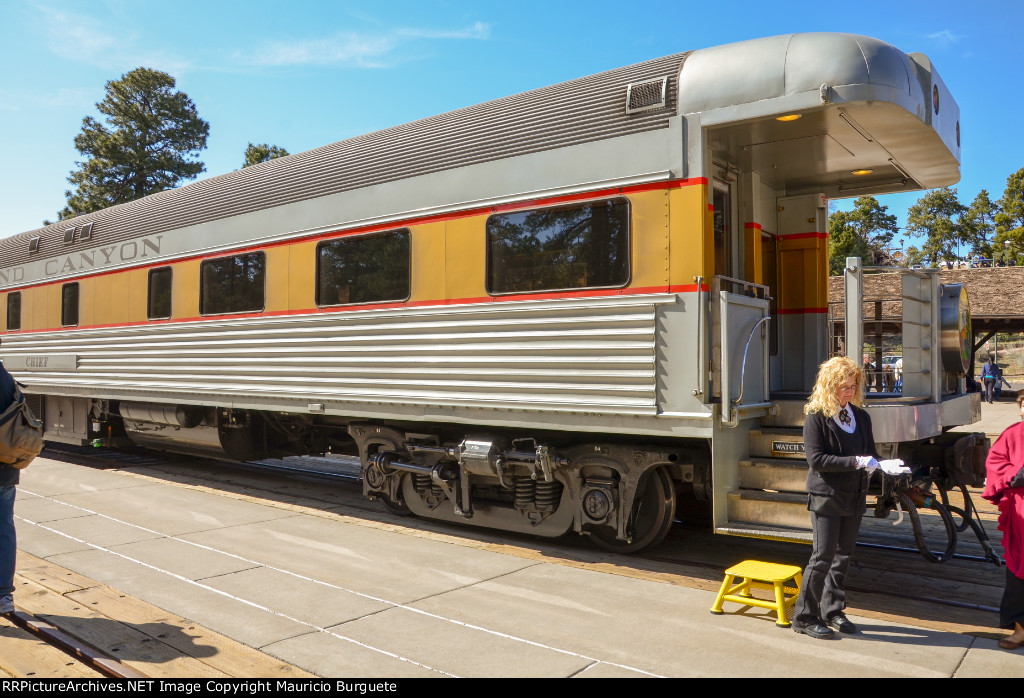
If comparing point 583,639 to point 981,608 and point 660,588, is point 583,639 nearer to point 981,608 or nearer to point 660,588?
point 660,588

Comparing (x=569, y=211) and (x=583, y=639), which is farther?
(x=569, y=211)

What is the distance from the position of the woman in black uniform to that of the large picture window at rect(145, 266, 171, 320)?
25.7 ft

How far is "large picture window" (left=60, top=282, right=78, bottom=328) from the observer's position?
37.4ft

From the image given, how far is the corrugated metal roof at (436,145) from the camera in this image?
19.2 feet

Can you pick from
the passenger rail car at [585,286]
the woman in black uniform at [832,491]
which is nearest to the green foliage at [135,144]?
the passenger rail car at [585,286]

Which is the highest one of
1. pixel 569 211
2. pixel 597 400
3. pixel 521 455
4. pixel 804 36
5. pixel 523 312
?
pixel 804 36

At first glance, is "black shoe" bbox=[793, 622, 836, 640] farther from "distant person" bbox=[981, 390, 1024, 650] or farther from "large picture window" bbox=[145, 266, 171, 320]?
"large picture window" bbox=[145, 266, 171, 320]

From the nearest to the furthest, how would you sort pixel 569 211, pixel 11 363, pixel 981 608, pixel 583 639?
pixel 583 639 → pixel 981 608 → pixel 569 211 → pixel 11 363

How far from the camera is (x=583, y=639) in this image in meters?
4.47

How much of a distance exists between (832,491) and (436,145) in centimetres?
434

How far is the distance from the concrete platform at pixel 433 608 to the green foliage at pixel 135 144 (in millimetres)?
32936

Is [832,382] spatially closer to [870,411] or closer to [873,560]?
[870,411]

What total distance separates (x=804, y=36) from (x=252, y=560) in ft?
18.2
